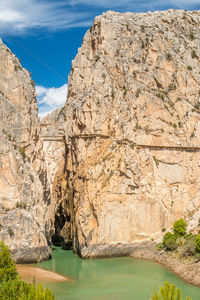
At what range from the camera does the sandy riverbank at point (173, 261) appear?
3503cm

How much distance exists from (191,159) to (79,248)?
17.3 metres

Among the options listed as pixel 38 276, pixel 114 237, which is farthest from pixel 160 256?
pixel 38 276

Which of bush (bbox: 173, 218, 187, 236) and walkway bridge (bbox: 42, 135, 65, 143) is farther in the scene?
walkway bridge (bbox: 42, 135, 65, 143)

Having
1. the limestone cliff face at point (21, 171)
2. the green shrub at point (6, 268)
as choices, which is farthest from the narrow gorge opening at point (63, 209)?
the green shrub at point (6, 268)

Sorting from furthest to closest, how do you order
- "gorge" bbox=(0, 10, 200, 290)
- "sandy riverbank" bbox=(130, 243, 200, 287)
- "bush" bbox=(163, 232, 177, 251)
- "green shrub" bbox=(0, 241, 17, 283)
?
"gorge" bbox=(0, 10, 200, 290)
"bush" bbox=(163, 232, 177, 251)
"sandy riverbank" bbox=(130, 243, 200, 287)
"green shrub" bbox=(0, 241, 17, 283)

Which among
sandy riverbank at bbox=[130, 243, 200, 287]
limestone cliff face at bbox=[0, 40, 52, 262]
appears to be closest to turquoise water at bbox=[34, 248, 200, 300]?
sandy riverbank at bbox=[130, 243, 200, 287]

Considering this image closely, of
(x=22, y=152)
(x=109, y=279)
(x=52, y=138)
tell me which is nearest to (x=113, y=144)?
(x=22, y=152)

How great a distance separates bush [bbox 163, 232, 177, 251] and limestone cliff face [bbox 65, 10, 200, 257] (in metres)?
3.31

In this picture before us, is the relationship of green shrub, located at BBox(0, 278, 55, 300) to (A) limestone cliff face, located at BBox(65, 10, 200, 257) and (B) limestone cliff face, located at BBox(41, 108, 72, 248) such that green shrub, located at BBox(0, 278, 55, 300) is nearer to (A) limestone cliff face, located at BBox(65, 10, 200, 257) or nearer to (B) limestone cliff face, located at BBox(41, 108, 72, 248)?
(A) limestone cliff face, located at BBox(65, 10, 200, 257)

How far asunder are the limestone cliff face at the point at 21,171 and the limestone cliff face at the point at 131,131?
4512mm

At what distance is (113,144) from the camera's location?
1897 inches

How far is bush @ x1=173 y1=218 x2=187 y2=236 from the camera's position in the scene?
43562mm

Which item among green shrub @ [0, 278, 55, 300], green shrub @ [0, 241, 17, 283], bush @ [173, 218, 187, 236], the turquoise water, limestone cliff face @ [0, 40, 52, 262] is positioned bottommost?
the turquoise water

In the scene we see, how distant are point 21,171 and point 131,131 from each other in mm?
13754
